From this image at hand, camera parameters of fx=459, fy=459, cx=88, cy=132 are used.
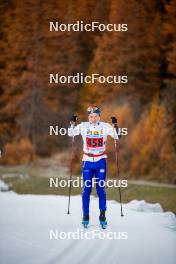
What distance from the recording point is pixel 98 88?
26.4 feet

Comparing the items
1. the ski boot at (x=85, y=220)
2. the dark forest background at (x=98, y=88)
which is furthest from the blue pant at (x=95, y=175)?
the dark forest background at (x=98, y=88)

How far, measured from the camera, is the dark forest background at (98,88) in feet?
24.4

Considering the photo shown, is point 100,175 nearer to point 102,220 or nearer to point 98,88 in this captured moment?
point 102,220

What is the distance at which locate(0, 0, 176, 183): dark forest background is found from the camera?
7.45 meters

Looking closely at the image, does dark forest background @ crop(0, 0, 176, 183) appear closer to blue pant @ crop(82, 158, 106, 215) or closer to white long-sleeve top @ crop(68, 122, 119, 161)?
white long-sleeve top @ crop(68, 122, 119, 161)

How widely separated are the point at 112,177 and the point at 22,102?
2.44 meters

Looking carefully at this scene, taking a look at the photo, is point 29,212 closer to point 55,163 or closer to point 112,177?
point 112,177

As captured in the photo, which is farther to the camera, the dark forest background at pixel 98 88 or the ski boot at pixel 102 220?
the dark forest background at pixel 98 88

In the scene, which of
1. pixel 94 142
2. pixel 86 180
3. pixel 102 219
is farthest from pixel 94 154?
pixel 102 219

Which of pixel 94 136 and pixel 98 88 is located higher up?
pixel 98 88

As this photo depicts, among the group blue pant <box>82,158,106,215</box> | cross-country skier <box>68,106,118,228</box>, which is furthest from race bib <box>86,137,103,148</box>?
blue pant <box>82,158,106,215</box>

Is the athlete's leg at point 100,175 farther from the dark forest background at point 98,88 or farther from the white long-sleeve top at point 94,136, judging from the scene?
the dark forest background at point 98,88

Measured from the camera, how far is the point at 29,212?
487 centimetres

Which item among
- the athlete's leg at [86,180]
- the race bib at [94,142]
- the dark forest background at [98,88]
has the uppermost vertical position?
the dark forest background at [98,88]
